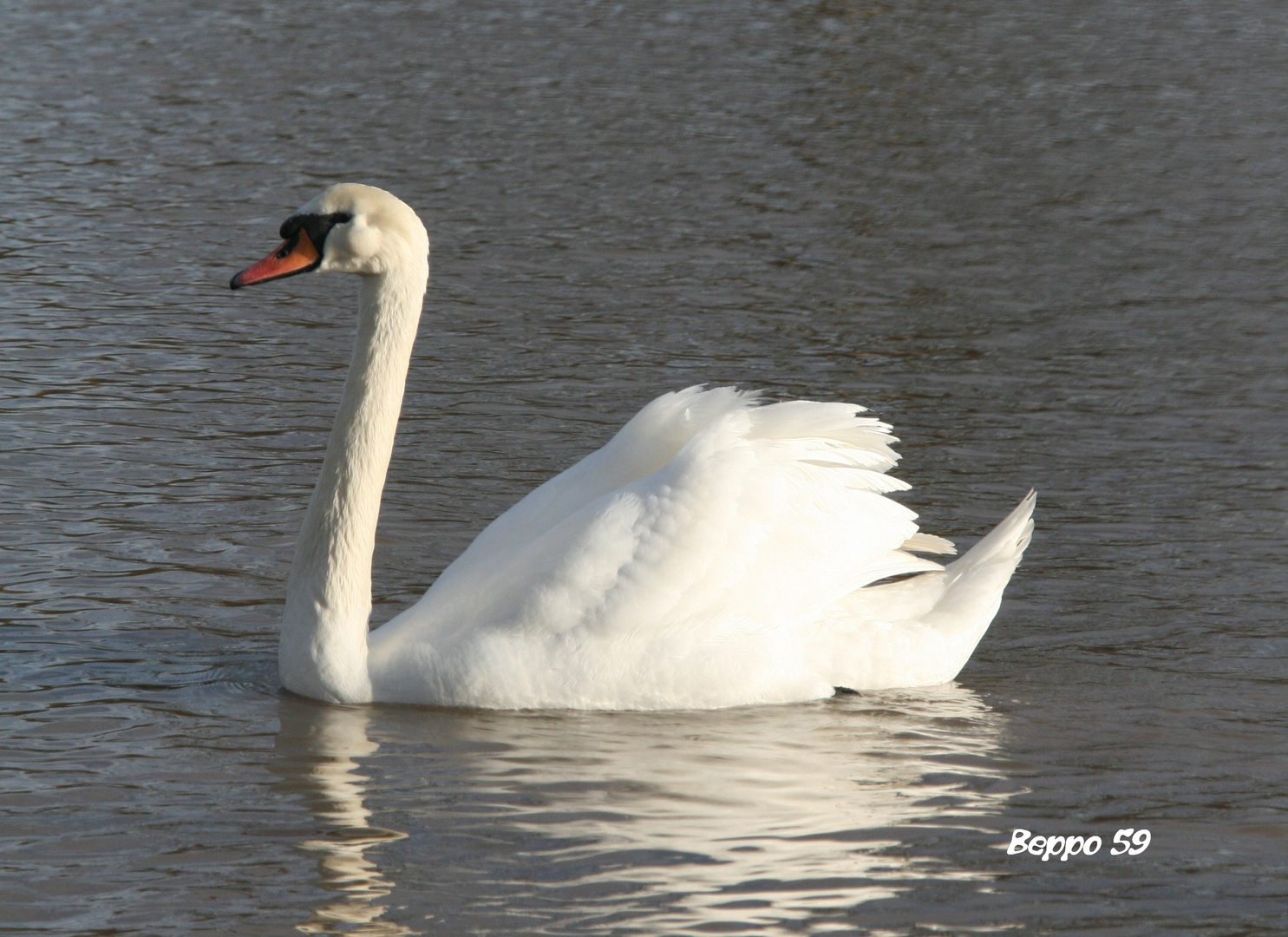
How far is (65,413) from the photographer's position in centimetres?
964

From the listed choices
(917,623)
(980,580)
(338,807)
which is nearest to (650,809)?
(338,807)

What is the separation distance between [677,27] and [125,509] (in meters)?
14.8

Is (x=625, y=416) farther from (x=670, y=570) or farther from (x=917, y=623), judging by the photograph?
(x=670, y=570)

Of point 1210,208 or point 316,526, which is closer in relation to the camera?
point 316,526

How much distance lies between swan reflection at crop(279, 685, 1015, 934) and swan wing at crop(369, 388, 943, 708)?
145 mm

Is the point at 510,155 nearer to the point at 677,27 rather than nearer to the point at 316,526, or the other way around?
the point at 677,27

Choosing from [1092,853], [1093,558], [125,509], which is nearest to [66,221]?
[125,509]

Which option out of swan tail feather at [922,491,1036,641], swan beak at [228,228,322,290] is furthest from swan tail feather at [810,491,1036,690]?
swan beak at [228,228,322,290]

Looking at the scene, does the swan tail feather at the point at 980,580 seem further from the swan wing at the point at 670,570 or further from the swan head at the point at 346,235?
the swan head at the point at 346,235

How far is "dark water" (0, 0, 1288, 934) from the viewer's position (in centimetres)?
541

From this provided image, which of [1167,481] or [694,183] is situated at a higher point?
[694,183]

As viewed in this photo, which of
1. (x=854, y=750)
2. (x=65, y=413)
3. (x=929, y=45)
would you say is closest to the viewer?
(x=854, y=750)

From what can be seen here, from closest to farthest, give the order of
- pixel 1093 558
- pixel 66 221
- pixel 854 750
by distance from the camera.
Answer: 1. pixel 854 750
2. pixel 1093 558
3. pixel 66 221

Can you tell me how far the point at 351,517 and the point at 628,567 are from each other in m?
0.97
